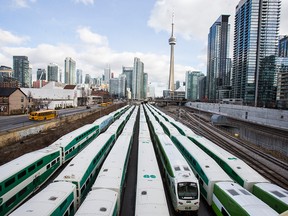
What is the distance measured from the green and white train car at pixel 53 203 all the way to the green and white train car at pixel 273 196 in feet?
41.7

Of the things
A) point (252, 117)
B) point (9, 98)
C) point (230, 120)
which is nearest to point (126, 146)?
point (9, 98)

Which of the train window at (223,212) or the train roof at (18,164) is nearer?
the train window at (223,212)

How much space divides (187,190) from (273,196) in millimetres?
5375

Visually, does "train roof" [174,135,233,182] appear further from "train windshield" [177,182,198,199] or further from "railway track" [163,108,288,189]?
"railway track" [163,108,288,189]

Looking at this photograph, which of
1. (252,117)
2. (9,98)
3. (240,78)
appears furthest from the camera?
(240,78)

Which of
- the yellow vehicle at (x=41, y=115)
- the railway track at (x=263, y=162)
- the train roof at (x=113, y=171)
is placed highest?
the yellow vehicle at (x=41, y=115)

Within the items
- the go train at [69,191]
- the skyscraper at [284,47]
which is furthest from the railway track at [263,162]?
the skyscraper at [284,47]

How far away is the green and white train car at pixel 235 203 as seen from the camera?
391 inches

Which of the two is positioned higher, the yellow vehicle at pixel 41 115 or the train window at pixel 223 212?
the yellow vehicle at pixel 41 115

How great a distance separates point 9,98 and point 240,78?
150438 millimetres

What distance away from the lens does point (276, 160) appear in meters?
27.1

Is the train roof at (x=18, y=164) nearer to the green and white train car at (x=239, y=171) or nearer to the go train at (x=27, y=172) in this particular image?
the go train at (x=27, y=172)

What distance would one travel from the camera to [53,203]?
10023 millimetres

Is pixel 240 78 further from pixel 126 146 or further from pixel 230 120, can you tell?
pixel 126 146
